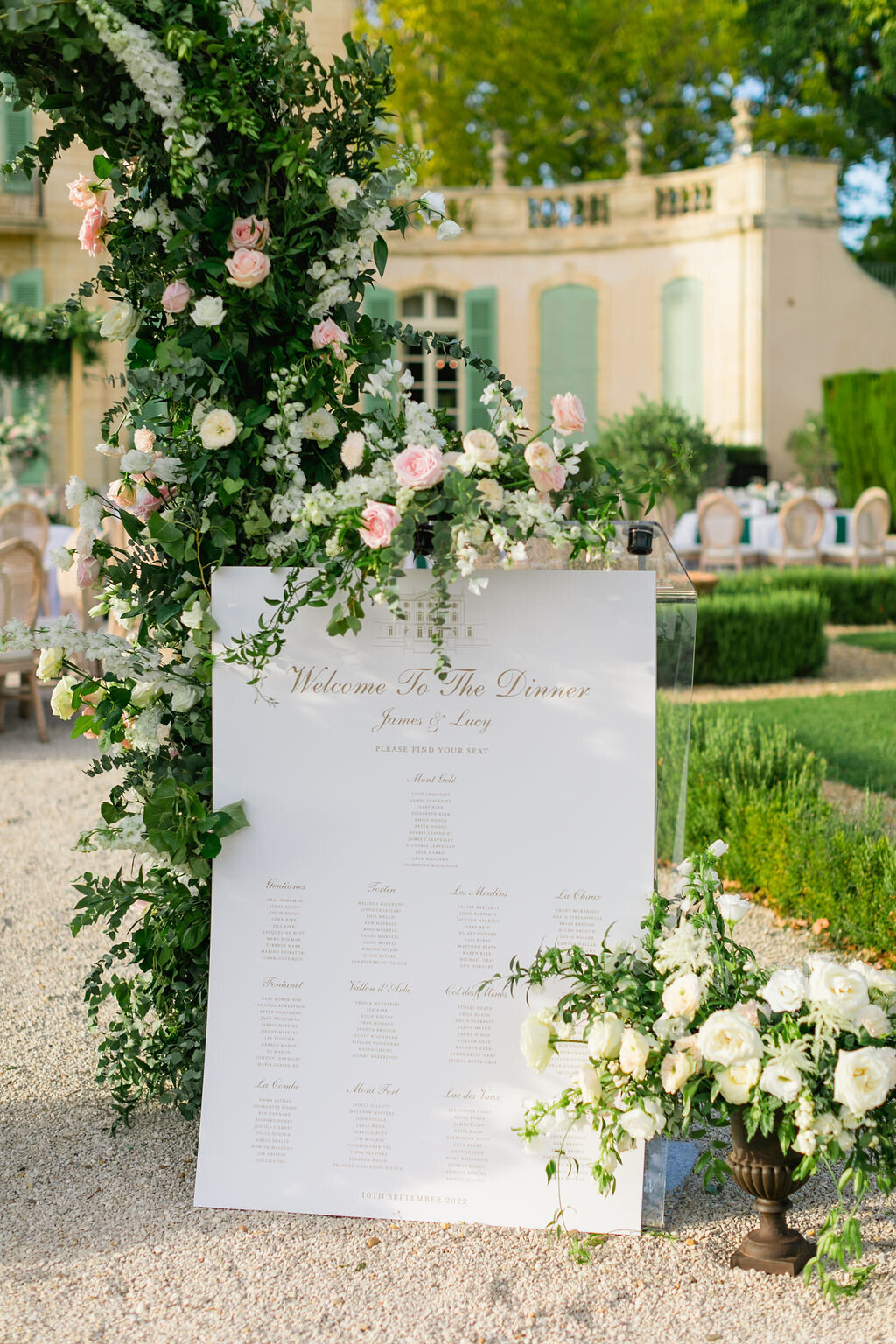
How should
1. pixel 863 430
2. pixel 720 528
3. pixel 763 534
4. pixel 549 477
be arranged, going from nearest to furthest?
pixel 549 477, pixel 720 528, pixel 763 534, pixel 863 430

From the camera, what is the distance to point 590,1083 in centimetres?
209

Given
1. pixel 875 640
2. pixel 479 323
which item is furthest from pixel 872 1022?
pixel 479 323

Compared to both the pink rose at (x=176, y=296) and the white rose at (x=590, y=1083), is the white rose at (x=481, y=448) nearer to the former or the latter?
the pink rose at (x=176, y=296)

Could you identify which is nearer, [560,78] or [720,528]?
[720,528]

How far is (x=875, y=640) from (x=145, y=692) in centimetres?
781

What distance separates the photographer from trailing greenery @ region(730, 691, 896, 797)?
5.20 meters

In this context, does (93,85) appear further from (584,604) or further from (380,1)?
(380,1)

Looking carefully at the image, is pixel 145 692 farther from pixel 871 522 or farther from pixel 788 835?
pixel 871 522

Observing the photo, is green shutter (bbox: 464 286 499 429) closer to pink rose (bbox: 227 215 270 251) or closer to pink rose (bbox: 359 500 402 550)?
pink rose (bbox: 227 215 270 251)

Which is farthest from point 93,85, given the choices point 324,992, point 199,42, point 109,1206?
point 109,1206

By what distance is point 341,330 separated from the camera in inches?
94.7

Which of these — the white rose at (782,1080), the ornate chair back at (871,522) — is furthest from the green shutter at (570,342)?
the white rose at (782,1080)

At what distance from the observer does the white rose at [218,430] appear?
7.50 feet

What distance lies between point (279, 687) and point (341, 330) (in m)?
0.70
